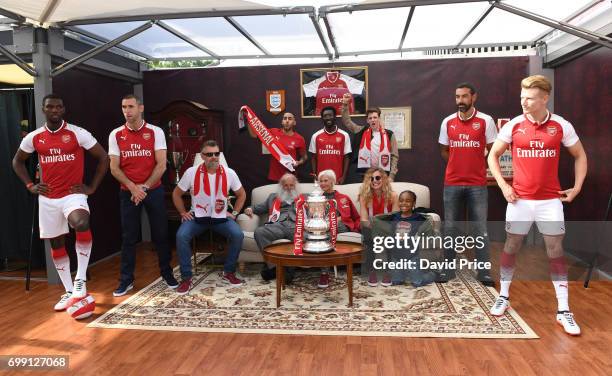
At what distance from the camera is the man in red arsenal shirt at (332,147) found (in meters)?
5.80

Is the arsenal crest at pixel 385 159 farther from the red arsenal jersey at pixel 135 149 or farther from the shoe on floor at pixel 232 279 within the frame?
the red arsenal jersey at pixel 135 149

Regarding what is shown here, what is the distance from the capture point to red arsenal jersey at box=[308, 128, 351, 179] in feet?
19.0

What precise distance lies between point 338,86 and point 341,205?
2177 millimetres

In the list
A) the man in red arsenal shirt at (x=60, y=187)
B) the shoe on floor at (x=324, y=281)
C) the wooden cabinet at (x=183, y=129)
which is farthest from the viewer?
the wooden cabinet at (x=183, y=129)

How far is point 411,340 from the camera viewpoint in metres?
3.44

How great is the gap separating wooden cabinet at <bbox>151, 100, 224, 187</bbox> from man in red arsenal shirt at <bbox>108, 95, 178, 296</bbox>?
188 cm

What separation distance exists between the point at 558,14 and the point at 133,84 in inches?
214

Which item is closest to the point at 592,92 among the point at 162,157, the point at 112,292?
the point at 162,157

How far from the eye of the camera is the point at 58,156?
13.7 feet

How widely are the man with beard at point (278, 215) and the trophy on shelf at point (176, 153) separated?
1.41 metres

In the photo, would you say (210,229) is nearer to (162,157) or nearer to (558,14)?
(162,157)

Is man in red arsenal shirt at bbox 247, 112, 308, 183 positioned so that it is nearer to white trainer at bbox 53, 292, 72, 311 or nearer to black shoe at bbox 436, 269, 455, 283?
black shoe at bbox 436, 269, 455, 283

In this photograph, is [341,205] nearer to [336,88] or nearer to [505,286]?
[505,286]

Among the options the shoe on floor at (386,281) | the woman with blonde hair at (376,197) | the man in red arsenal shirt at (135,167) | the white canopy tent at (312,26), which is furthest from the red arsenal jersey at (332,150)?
the man in red arsenal shirt at (135,167)
